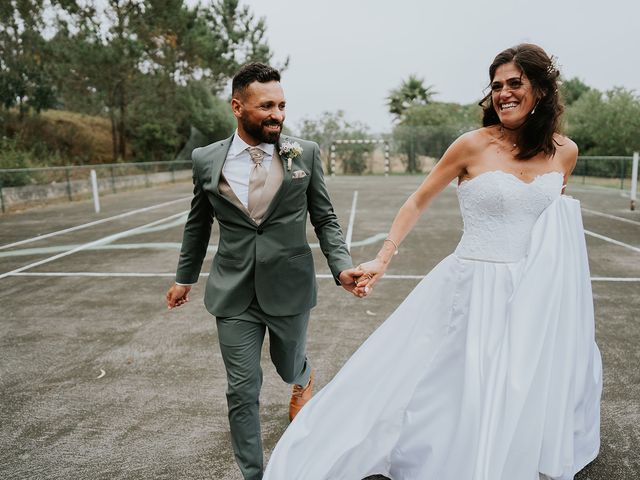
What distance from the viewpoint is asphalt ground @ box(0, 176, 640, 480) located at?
3344 mm

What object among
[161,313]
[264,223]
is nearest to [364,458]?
[264,223]

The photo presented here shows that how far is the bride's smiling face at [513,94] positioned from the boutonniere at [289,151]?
1011mm

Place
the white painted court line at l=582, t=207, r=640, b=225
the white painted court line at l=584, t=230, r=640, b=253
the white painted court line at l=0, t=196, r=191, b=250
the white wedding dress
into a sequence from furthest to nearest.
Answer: the white painted court line at l=582, t=207, r=640, b=225, the white painted court line at l=0, t=196, r=191, b=250, the white painted court line at l=584, t=230, r=640, b=253, the white wedding dress

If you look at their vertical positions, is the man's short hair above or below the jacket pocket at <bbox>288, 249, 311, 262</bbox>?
above

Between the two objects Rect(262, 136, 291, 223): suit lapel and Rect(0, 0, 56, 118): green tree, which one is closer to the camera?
Rect(262, 136, 291, 223): suit lapel

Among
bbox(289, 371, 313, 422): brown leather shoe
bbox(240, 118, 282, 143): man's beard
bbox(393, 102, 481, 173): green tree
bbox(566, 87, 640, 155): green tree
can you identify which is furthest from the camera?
bbox(393, 102, 481, 173): green tree

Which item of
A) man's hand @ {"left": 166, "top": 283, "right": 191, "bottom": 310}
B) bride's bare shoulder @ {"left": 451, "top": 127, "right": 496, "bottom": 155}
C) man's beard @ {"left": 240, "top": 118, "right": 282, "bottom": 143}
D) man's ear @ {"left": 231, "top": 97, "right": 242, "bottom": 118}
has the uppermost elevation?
man's ear @ {"left": 231, "top": 97, "right": 242, "bottom": 118}

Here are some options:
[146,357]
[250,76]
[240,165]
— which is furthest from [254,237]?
[146,357]

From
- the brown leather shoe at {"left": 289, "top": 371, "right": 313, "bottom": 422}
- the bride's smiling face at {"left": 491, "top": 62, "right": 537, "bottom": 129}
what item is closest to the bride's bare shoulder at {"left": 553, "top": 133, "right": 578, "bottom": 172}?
the bride's smiling face at {"left": 491, "top": 62, "right": 537, "bottom": 129}

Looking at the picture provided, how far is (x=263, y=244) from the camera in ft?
9.50

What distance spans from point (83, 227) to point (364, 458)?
1251 centimetres

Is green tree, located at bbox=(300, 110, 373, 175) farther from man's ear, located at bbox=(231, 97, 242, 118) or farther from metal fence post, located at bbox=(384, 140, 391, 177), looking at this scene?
man's ear, located at bbox=(231, 97, 242, 118)

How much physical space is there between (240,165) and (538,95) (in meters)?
1.50

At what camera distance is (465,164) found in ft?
9.52
